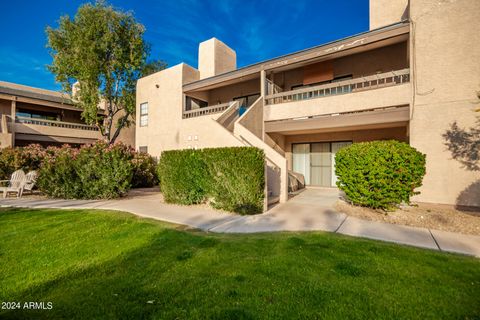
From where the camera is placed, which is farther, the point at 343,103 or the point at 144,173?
the point at 144,173

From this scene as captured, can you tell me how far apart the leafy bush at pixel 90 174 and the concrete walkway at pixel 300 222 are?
1.39 meters

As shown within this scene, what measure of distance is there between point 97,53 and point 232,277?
2106 cm

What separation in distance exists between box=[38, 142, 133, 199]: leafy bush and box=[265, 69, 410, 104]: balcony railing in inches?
334

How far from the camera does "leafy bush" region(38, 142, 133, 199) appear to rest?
395 inches

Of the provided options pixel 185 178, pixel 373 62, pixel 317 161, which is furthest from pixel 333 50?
pixel 185 178

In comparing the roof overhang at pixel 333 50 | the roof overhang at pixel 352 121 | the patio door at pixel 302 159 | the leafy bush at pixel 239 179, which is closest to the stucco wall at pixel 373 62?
the roof overhang at pixel 333 50

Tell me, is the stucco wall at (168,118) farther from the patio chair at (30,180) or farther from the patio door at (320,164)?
the patio chair at (30,180)

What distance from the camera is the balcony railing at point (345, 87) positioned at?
9895mm

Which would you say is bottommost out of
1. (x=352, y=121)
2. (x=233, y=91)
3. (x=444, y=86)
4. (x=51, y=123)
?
(x=352, y=121)

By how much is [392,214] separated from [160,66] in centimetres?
2659

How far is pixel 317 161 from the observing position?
1451cm

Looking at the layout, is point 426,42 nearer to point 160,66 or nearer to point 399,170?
point 399,170

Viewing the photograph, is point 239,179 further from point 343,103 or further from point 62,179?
point 62,179

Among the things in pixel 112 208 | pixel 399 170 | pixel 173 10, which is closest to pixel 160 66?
pixel 173 10
